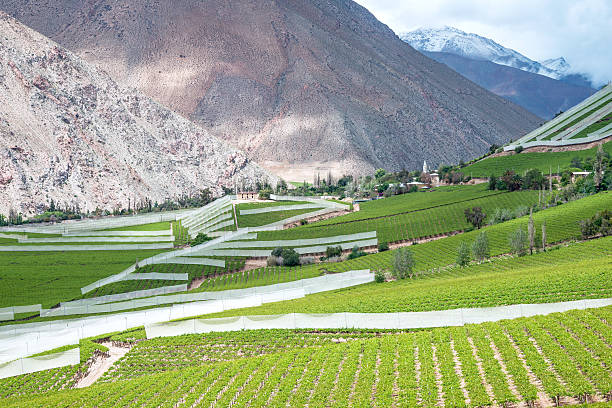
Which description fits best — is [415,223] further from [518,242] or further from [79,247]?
[79,247]

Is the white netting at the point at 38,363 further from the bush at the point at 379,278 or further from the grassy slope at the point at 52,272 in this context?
the bush at the point at 379,278

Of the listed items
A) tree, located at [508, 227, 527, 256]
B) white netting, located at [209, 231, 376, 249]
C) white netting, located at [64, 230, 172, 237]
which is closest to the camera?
tree, located at [508, 227, 527, 256]

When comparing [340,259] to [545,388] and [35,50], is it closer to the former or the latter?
[545,388]

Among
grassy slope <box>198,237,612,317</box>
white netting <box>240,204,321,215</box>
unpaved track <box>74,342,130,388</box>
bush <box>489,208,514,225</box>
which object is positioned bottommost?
unpaved track <box>74,342,130,388</box>

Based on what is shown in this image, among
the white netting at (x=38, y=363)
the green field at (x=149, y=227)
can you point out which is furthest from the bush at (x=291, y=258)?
the white netting at (x=38, y=363)

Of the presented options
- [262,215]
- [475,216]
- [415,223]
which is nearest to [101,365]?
[415,223]

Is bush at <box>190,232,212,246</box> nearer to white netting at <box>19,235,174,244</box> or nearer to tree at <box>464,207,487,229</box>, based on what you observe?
white netting at <box>19,235,174,244</box>

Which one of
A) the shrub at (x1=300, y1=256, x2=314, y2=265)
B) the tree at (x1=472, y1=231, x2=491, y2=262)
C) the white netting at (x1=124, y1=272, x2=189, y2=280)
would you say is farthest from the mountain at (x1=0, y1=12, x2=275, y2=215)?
the tree at (x1=472, y1=231, x2=491, y2=262)
